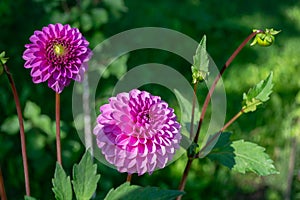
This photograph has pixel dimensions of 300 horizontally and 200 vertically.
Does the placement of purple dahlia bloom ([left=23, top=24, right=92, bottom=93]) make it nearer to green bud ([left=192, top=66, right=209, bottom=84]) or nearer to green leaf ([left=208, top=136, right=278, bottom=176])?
green bud ([left=192, top=66, right=209, bottom=84])

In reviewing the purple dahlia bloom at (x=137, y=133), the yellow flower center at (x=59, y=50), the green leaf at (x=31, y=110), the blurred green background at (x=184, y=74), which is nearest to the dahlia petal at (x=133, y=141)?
the purple dahlia bloom at (x=137, y=133)

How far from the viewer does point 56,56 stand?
1021mm

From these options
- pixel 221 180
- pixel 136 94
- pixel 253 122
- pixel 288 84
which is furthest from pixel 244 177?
pixel 136 94

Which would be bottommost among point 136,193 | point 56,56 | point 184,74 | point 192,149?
point 136,193

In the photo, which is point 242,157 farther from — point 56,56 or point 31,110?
point 31,110

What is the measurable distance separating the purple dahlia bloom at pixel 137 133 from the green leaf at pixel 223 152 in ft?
0.81

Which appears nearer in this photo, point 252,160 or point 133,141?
point 133,141

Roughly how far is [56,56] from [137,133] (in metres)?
0.24

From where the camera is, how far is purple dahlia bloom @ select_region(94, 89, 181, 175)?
93 centimetres

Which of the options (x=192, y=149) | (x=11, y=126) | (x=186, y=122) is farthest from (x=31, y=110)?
(x=192, y=149)

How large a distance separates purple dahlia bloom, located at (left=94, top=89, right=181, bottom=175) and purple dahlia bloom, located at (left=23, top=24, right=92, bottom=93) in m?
0.13

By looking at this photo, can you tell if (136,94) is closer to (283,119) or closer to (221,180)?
(221,180)

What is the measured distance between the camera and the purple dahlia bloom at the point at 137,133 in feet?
3.05

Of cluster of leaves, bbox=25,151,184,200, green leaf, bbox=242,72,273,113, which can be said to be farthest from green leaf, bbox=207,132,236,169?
cluster of leaves, bbox=25,151,184,200
